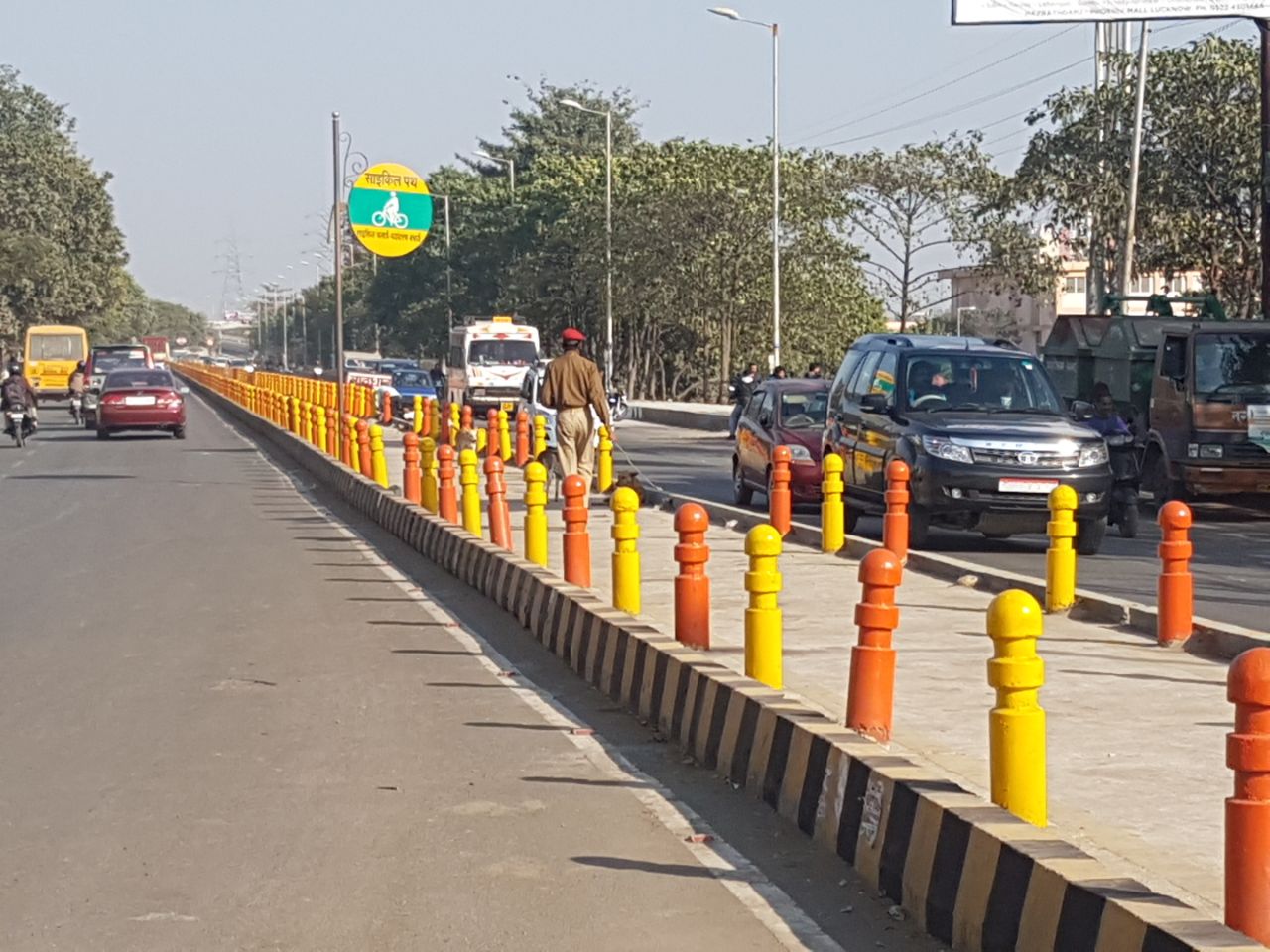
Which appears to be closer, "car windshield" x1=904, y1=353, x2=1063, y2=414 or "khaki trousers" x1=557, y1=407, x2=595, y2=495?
"car windshield" x1=904, y1=353, x2=1063, y2=414

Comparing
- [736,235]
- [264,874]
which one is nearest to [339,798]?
[264,874]

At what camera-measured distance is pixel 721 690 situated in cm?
877

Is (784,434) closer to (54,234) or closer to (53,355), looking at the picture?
(53,355)

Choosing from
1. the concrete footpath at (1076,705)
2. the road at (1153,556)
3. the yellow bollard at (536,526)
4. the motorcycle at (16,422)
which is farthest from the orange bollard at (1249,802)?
the motorcycle at (16,422)

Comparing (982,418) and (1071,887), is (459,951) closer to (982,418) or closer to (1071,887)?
(1071,887)

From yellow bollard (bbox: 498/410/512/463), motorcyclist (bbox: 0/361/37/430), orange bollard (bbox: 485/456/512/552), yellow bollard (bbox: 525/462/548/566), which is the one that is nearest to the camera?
yellow bollard (bbox: 525/462/548/566)

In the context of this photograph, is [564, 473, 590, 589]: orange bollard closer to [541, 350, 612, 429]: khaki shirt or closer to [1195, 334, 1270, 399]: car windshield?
[541, 350, 612, 429]: khaki shirt

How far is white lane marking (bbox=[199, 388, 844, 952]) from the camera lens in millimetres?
6168

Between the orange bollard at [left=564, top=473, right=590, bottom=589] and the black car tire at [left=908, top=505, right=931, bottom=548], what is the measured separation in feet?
18.4

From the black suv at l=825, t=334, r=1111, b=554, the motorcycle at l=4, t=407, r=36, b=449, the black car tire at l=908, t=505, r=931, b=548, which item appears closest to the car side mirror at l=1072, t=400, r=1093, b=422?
the black suv at l=825, t=334, r=1111, b=554

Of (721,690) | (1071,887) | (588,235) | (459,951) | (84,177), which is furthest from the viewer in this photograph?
(84,177)

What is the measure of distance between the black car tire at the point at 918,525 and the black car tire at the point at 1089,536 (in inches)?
49.6

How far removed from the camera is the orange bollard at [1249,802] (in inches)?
190

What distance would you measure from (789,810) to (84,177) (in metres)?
104
